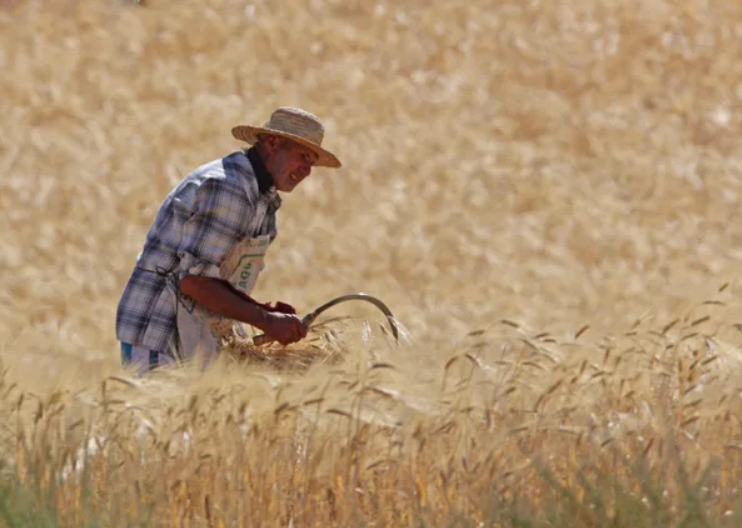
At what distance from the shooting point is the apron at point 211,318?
13.5 ft

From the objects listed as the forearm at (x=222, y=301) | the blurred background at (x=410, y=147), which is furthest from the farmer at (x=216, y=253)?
the blurred background at (x=410, y=147)

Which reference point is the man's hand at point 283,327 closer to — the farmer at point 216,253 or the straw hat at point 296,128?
the farmer at point 216,253

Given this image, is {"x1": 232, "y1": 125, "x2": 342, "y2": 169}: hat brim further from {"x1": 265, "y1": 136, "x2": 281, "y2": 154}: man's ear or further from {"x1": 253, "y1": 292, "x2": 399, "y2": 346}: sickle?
{"x1": 253, "y1": 292, "x2": 399, "y2": 346}: sickle

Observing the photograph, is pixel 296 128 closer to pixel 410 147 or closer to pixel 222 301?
pixel 222 301

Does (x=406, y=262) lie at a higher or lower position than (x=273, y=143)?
higher

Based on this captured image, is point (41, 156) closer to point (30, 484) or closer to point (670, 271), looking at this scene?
point (670, 271)

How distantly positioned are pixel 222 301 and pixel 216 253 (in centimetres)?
13

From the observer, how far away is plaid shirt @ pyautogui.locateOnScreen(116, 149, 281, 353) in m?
4.02

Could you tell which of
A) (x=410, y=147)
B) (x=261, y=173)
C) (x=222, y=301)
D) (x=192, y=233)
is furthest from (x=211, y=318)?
(x=410, y=147)

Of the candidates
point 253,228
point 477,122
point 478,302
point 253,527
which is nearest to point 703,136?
point 477,122

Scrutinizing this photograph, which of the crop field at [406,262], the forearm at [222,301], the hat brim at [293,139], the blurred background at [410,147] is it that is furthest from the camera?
the blurred background at [410,147]

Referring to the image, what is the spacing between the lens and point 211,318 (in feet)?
13.5

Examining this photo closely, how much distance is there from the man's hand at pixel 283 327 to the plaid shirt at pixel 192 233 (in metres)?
0.19

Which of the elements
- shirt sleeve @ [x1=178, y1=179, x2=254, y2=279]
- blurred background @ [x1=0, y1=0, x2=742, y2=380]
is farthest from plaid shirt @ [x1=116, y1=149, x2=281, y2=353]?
blurred background @ [x1=0, y1=0, x2=742, y2=380]
